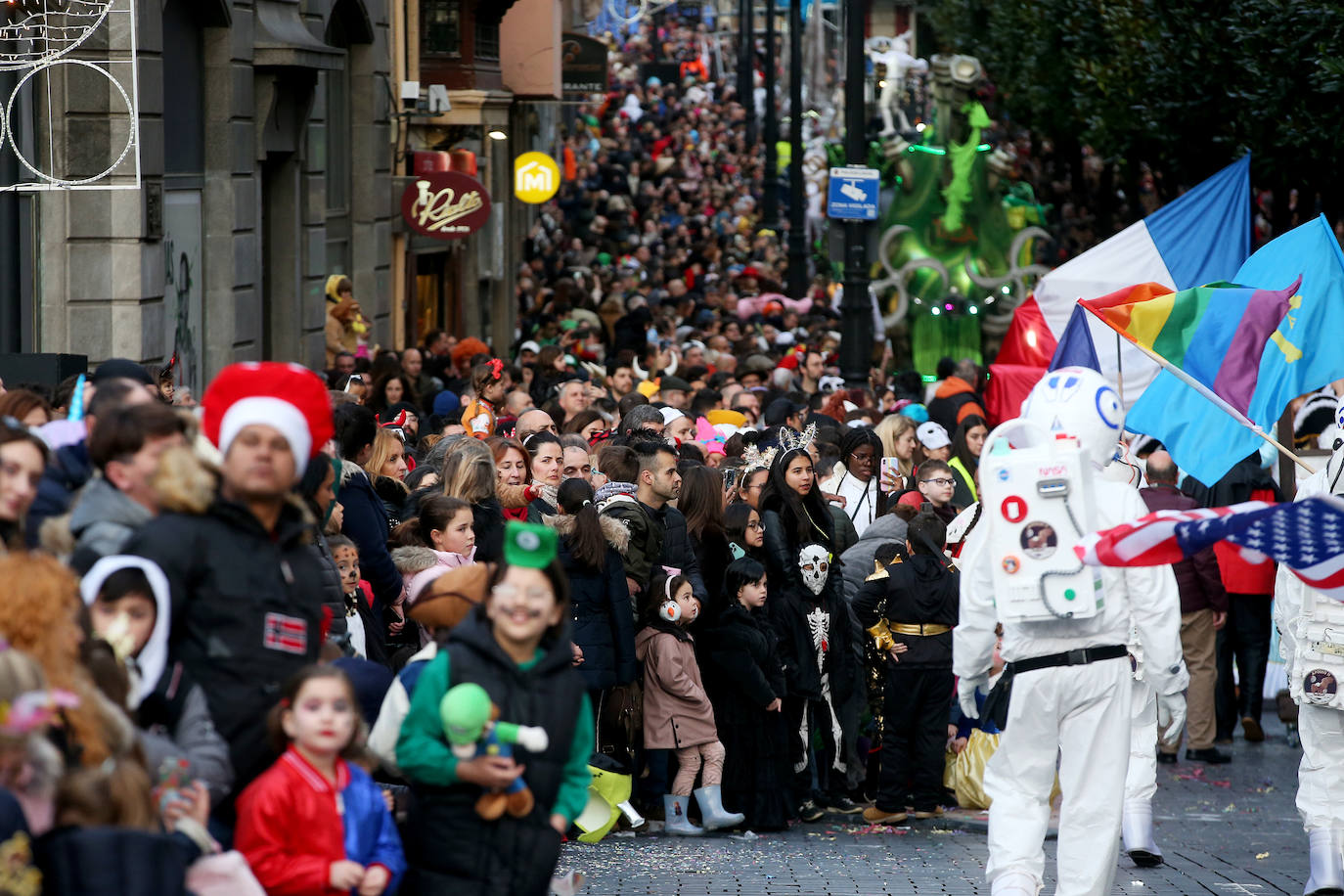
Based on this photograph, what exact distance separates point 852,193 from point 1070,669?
13708mm

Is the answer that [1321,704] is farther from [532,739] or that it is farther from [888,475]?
[532,739]

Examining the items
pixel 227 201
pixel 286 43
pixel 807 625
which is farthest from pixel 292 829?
pixel 286 43

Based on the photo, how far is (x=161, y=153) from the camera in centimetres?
1543

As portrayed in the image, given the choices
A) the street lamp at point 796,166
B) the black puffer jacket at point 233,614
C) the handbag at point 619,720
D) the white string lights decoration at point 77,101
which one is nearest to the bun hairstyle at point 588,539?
the handbag at point 619,720

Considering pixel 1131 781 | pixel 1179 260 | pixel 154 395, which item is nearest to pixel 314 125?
pixel 1179 260

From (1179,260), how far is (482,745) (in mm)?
9164

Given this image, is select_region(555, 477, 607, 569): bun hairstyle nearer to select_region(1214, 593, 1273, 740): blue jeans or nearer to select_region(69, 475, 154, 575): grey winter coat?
select_region(69, 475, 154, 575): grey winter coat

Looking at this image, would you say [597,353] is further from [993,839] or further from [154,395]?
[154,395]

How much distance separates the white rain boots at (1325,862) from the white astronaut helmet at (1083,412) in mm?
2037

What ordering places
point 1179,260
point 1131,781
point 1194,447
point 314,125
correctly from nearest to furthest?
point 1131,781, point 1194,447, point 1179,260, point 314,125

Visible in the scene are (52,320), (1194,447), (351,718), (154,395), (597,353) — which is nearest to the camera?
(351,718)

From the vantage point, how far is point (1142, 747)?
31.2 ft

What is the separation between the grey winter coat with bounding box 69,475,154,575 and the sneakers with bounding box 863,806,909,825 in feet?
19.3

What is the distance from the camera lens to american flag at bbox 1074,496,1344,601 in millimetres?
7262
